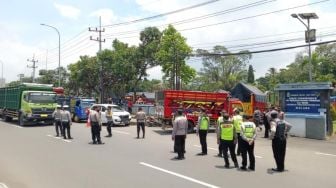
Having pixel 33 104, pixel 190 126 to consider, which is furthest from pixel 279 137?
pixel 33 104

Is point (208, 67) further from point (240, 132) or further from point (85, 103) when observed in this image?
point (240, 132)

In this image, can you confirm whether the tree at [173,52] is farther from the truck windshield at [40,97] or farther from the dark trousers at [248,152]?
the dark trousers at [248,152]

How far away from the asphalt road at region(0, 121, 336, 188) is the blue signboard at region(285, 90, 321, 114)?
503 cm

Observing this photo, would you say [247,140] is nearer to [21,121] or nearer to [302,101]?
[302,101]

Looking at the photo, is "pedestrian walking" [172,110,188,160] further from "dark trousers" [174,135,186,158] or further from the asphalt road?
the asphalt road

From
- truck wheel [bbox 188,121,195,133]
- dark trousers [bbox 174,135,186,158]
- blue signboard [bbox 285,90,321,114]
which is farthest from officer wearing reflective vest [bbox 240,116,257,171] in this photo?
truck wheel [bbox 188,121,195,133]

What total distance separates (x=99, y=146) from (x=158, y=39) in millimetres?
34743

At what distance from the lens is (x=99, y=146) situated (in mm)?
18391

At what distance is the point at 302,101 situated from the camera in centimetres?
2472

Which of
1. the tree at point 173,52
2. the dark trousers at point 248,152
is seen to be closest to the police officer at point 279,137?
the dark trousers at point 248,152

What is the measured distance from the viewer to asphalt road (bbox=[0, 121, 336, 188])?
10461 mm

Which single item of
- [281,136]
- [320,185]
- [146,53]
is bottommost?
[320,185]

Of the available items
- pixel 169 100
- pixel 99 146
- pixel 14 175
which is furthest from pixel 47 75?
pixel 14 175

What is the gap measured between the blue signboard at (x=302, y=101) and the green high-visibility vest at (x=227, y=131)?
12333mm
